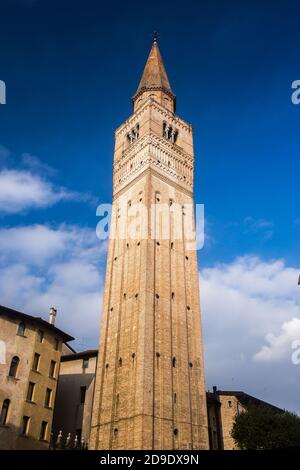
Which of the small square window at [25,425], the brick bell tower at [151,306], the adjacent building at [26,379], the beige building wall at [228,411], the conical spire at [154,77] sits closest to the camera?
the adjacent building at [26,379]

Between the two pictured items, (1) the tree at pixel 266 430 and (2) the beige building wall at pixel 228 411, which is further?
(2) the beige building wall at pixel 228 411

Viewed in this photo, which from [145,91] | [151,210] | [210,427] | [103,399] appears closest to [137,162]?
[151,210]

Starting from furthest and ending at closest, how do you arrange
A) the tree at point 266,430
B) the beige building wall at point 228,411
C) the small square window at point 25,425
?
the beige building wall at point 228,411, the tree at point 266,430, the small square window at point 25,425

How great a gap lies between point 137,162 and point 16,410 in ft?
67.3

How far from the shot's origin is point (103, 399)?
2788cm

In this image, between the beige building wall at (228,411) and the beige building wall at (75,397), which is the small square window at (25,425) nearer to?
the beige building wall at (75,397)

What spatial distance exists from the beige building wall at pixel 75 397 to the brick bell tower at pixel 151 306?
3373 mm

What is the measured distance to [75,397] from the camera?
32.1 meters

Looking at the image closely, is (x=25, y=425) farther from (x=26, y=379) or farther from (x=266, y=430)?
(x=266, y=430)

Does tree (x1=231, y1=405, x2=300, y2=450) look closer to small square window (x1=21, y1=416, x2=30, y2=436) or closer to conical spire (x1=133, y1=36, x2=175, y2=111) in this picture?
small square window (x1=21, y1=416, x2=30, y2=436)

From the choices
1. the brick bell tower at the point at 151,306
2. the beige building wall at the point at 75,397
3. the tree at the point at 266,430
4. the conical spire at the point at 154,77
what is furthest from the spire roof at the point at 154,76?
the tree at the point at 266,430

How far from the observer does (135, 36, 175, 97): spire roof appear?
42.8 metres

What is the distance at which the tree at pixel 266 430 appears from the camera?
27.6m
